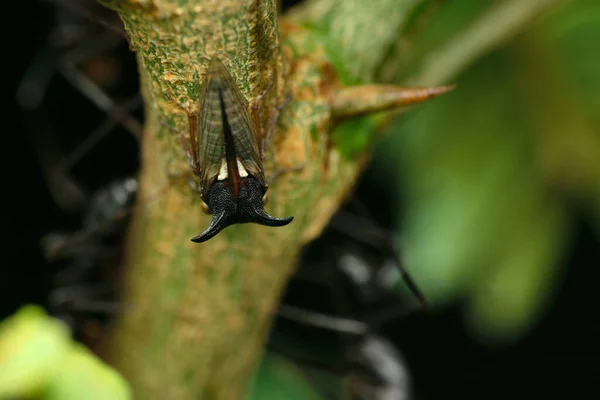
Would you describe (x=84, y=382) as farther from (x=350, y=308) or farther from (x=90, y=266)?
(x=350, y=308)

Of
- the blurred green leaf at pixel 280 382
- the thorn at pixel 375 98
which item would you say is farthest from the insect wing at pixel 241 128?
the blurred green leaf at pixel 280 382

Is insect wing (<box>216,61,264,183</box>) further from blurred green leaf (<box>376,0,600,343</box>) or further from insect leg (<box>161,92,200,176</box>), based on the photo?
blurred green leaf (<box>376,0,600,343</box>)

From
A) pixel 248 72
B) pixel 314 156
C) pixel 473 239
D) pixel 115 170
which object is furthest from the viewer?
pixel 473 239

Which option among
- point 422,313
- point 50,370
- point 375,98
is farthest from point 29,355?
point 422,313

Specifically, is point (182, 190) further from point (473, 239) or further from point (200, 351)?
point (473, 239)

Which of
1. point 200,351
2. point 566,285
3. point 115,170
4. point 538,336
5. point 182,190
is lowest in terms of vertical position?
point 538,336

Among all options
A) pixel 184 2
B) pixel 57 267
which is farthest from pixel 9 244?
pixel 184 2

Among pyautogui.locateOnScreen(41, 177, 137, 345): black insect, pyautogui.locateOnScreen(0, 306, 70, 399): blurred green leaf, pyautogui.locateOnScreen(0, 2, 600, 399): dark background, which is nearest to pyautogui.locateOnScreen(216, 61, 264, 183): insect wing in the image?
pyautogui.locateOnScreen(41, 177, 137, 345): black insect

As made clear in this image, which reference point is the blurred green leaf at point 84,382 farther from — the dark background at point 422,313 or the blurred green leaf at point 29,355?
the dark background at point 422,313

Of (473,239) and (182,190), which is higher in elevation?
A: (182,190)
